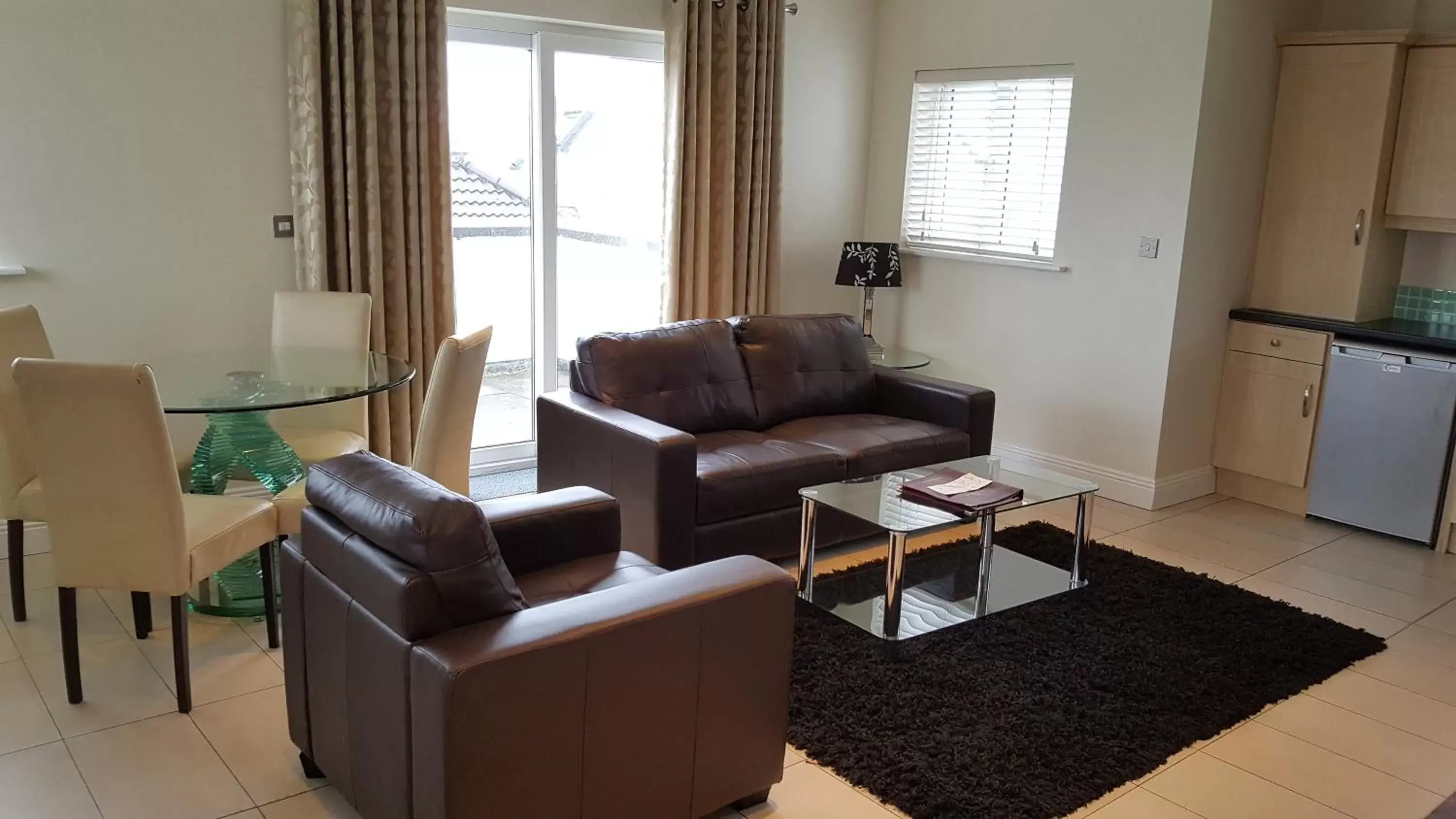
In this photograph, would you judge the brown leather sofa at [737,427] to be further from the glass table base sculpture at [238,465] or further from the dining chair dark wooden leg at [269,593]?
the dining chair dark wooden leg at [269,593]

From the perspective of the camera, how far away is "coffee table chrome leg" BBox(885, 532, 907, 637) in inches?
139

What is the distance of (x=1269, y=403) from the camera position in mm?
5348

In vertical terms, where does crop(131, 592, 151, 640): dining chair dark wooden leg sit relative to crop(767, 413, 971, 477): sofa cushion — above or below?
below

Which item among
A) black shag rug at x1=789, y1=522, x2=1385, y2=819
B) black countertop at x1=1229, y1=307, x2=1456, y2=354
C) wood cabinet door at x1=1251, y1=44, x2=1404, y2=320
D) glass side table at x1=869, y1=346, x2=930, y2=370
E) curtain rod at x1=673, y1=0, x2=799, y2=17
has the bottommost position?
black shag rug at x1=789, y1=522, x2=1385, y2=819

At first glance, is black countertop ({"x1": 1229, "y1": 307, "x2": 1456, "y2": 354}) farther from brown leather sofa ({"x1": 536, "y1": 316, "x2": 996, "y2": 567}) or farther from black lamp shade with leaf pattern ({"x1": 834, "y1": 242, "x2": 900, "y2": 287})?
black lamp shade with leaf pattern ({"x1": 834, "y1": 242, "x2": 900, "y2": 287})

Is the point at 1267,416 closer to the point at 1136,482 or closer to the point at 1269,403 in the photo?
the point at 1269,403

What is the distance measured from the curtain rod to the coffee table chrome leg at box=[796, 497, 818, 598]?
2.91 m

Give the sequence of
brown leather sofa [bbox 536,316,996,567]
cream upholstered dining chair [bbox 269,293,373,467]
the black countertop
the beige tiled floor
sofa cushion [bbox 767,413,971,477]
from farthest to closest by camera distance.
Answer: the black countertop < sofa cushion [bbox 767,413,971,477] < cream upholstered dining chair [bbox 269,293,373,467] < brown leather sofa [bbox 536,316,996,567] < the beige tiled floor

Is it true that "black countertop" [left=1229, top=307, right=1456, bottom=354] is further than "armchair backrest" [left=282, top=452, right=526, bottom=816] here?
Yes

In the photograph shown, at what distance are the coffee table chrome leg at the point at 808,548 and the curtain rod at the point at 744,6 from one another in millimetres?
2913

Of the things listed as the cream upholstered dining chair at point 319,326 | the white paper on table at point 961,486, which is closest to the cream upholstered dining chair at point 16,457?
the cream upholstered dining chair at point 319,326

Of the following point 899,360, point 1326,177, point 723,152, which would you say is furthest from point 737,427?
point 1326,177

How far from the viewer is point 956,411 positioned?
484 cm

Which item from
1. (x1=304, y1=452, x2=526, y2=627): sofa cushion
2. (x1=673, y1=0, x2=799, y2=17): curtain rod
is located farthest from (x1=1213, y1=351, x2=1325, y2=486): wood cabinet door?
(x1=304, y1=452, x2=526, y2=627): sofa cushion
